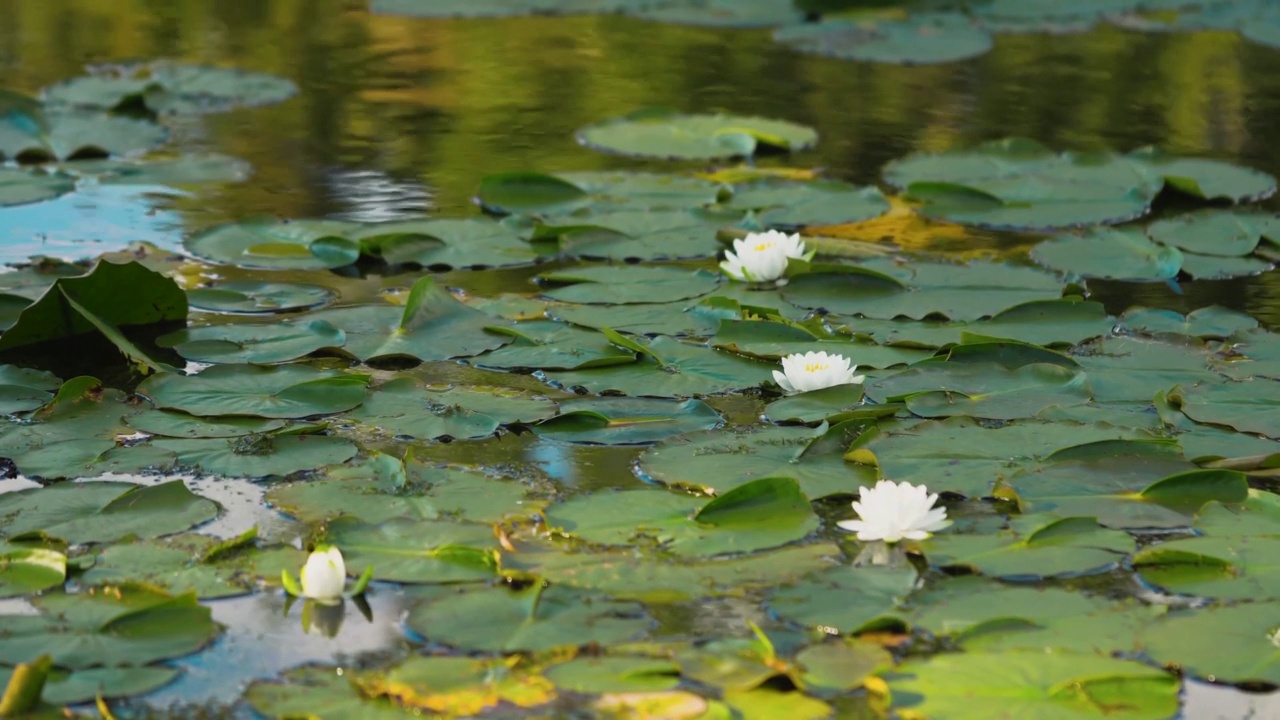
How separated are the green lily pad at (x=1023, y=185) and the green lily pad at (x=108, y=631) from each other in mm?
2317

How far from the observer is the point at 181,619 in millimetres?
1686

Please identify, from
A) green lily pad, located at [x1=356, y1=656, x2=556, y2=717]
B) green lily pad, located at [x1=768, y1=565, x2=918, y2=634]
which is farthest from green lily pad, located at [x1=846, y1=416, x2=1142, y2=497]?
green lily pad, located at [x1=356, y1=656, x2=556, y2=717]

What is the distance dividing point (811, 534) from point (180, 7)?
5419 millimetres

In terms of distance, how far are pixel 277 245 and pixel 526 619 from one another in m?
1.74

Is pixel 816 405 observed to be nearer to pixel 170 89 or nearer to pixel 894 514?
pixel 894 514

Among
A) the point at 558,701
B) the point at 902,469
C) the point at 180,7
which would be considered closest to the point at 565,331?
the point at 902,469

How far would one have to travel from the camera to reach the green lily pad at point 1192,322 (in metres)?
2.73

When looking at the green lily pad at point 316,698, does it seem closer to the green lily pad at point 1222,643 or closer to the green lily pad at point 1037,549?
the green lily pad at point 1037,549

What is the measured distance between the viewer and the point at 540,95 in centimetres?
494

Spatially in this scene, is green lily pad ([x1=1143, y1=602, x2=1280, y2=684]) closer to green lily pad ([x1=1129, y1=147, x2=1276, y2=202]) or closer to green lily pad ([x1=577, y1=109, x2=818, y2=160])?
green lily pad ([x1=1129, y1=147, x2=1276, y2=202])

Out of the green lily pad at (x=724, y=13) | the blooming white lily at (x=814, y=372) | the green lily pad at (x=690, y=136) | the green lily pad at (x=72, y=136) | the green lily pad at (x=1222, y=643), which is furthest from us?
the green lily pad at (x=724, y=13)

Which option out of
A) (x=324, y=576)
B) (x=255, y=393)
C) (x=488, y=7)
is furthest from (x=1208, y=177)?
(x=488, y=7)

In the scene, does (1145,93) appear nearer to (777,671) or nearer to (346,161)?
(346,161)

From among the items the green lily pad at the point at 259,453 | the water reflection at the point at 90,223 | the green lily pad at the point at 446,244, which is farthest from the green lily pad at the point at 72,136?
the green lily pad at the point at 259,453
